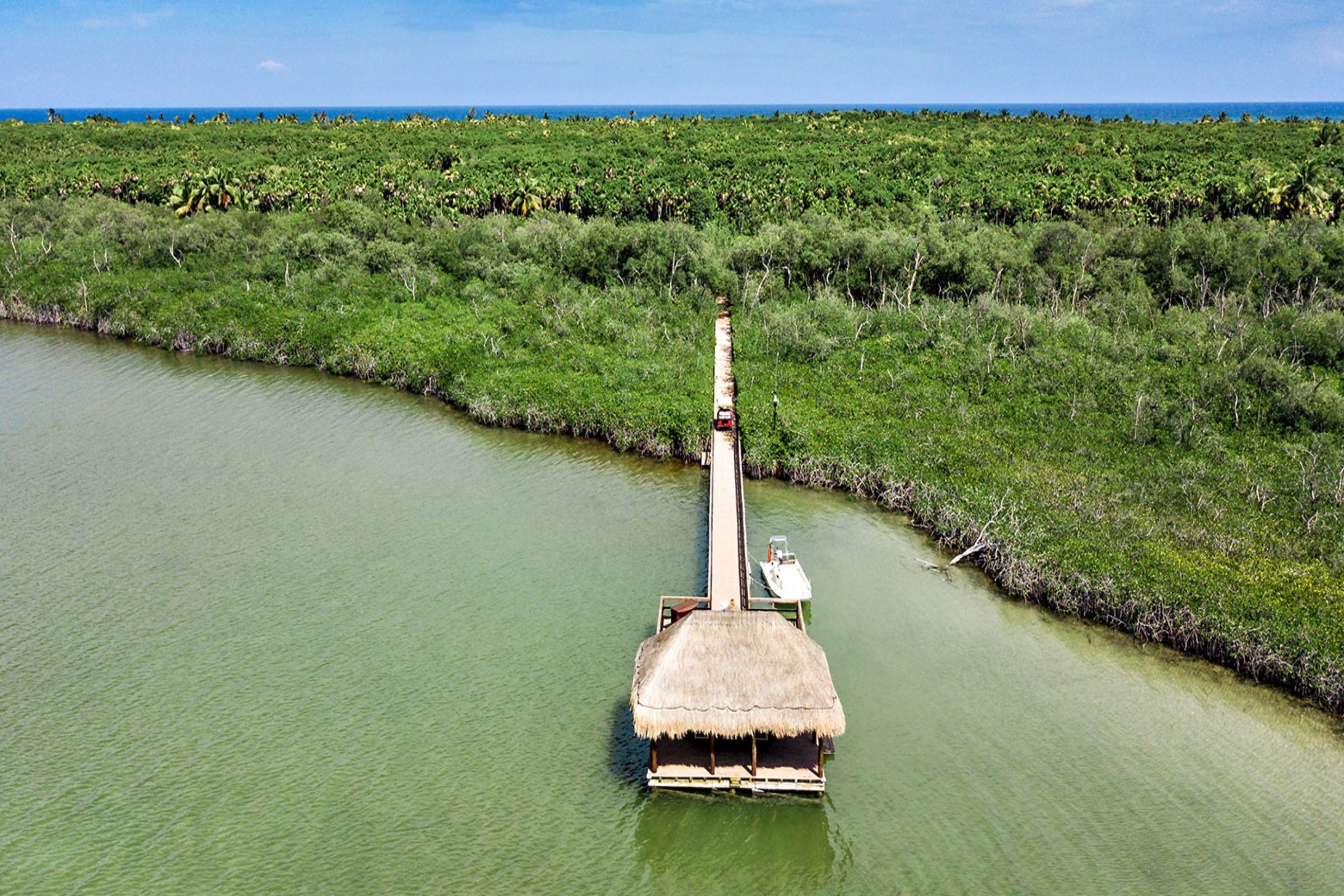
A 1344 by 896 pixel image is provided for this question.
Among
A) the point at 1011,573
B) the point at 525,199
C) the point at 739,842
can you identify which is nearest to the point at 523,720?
the point at 739,842

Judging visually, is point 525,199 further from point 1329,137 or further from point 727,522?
point 1329,137

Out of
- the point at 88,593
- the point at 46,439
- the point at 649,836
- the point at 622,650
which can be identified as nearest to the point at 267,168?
the point at 46,439

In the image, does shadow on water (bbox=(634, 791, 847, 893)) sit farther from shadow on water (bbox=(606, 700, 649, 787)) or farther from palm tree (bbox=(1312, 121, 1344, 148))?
palm tree (bbox=(1312, 121, 1344, 148))

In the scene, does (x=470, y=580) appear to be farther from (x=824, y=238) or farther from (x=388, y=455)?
(x=824, y=238)

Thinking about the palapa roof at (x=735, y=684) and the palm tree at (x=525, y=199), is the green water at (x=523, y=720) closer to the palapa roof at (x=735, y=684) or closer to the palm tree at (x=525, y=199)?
the palapa roof at (x=735, y=684)

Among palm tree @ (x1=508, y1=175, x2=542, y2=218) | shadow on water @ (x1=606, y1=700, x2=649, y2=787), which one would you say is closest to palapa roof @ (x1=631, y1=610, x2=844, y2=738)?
shadow on water @ (x1=606, y1=700, x2=649, y2=787)

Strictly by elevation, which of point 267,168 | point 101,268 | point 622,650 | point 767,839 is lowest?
point 767,839

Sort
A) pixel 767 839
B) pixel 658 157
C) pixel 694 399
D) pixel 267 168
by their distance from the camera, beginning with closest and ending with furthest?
pixel 767 839
pixel 694 399
pixel 267 168
pixel 658 157
